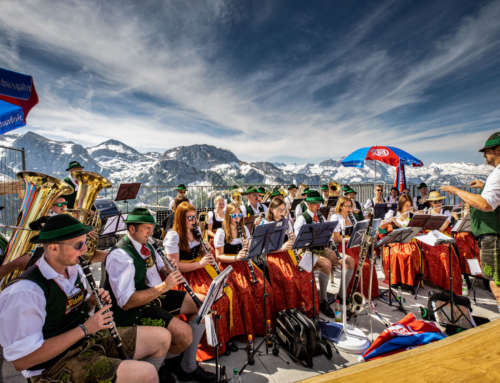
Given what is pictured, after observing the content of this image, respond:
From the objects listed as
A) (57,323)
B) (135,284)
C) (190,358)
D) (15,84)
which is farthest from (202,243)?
(15,84)

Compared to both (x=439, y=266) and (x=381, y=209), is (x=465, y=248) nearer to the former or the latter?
(x=439, y=266)

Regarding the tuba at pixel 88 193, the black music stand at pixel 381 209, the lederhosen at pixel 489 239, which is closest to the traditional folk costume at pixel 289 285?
the lederhosen at pixel 489 239

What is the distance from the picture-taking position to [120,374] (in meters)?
1.97

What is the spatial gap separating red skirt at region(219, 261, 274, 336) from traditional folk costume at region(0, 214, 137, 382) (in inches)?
82.6

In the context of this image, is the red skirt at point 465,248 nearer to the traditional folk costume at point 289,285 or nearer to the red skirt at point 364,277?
the red skirt at point 364,277

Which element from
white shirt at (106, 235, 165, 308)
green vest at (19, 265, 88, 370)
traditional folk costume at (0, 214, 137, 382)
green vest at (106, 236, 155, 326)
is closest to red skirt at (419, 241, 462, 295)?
green vest at (106, 236, 155, 326)

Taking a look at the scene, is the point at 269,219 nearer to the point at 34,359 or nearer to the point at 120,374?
the point at 120,374

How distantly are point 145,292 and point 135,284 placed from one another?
0.22 metres

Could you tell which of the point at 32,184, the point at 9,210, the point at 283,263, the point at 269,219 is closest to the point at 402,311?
the point at 283,263

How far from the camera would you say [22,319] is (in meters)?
1.73

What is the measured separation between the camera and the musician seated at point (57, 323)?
5.72 feet

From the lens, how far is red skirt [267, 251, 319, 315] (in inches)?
172

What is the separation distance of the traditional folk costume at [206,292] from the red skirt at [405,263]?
409 cm

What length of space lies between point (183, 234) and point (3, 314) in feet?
7.68
